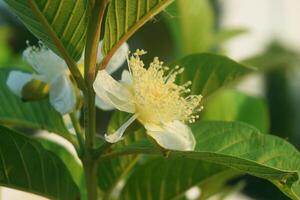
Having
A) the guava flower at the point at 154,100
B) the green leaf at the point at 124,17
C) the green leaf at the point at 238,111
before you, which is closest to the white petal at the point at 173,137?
the guava flower at the point at 154,100

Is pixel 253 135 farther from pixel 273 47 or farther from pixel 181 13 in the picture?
pixel 273 47

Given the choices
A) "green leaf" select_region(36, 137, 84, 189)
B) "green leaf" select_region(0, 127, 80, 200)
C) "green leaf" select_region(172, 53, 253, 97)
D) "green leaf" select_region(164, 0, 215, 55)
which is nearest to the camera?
"green leaf" select_region(0, 127, 80, 200)

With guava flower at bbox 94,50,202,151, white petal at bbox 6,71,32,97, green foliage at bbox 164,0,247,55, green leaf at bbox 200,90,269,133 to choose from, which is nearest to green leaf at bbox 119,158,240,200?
guava flower at bbox 94,50,202,151

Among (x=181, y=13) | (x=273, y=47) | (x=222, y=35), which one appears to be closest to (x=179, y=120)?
(x=181, y=13)

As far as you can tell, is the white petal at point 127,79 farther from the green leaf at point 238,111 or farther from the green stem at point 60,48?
the green leaf at point 238,111

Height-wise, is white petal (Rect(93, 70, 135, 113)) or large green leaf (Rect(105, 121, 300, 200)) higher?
white petal (Rect(93, 70, 135, 113))

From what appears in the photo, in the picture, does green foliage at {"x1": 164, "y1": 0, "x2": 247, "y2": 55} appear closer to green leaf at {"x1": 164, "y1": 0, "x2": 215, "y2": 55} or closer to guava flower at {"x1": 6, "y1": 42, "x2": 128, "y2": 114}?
green leaf at {"x1": 164, "y1": 0, "x2": 215, "y2": 55}

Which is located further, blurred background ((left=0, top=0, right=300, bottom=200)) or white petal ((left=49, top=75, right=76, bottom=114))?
blurred background ((left=0, top=0, right=300, bottom=200))
